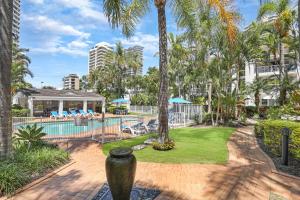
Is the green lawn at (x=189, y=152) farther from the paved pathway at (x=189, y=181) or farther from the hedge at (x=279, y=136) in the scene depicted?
the hedge at (x=279, y=136)

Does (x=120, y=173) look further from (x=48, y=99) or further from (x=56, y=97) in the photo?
(x=56, y=97)

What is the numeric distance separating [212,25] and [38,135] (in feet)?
45.9

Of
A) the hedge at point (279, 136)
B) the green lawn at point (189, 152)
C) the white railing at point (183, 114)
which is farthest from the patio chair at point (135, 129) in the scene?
the hedge at point (279, 136)

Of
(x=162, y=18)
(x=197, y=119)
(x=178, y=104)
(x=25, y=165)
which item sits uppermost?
(x=162, y=18)

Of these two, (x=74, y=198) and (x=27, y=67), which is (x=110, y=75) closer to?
(x=27, y=67)

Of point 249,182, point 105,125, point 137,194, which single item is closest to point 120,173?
point 137,194

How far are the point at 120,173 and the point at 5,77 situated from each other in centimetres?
521

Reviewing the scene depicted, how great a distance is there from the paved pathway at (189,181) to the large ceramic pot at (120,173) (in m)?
1.41

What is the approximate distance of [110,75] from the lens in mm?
44375

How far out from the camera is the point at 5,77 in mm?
7148

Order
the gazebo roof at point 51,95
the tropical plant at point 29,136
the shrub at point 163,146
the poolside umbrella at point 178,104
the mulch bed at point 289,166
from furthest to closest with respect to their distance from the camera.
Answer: the gazebo roof at point 51,95, the poolside umbrella at point 178,104, the shrub at point 163,146, the tropical plant at point 29,136, the mulch bed at point 289,166

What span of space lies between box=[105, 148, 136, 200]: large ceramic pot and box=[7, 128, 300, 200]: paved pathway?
1409 mm

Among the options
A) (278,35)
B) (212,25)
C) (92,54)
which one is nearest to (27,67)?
(212,25)

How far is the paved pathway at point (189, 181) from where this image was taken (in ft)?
18.7
